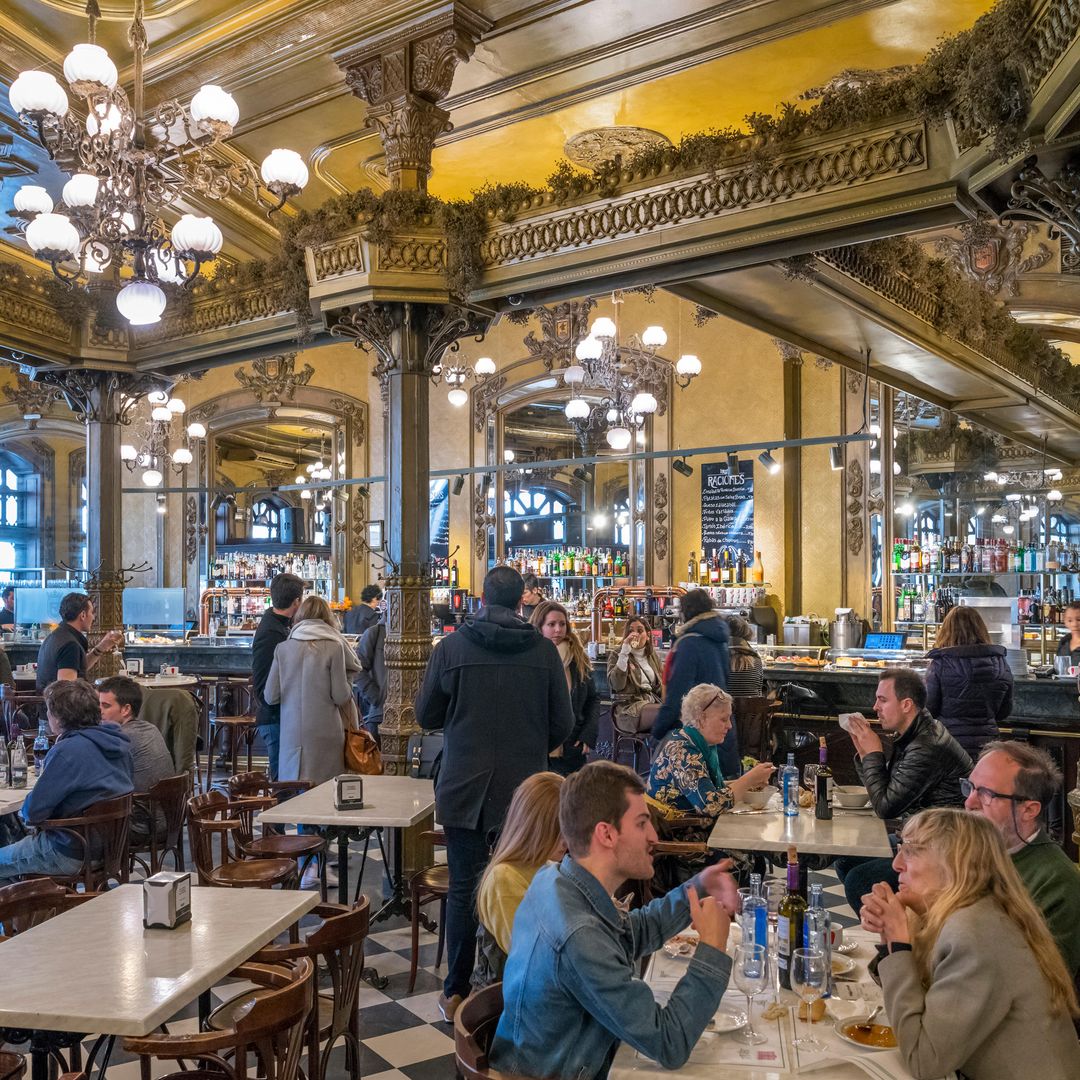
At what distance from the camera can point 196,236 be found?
5.52 meters

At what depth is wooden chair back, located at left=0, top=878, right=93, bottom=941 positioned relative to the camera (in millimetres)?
3293

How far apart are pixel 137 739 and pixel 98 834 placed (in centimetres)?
90

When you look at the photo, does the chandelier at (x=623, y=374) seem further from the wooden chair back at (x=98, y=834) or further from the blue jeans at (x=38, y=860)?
the blue jeans at (x=38, y=860)

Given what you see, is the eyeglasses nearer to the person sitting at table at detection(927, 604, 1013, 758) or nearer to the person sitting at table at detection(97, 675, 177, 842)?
the person sitting at table at detection(927, 604, 1013, 758)

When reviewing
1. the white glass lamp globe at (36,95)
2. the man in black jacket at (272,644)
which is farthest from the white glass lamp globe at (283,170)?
the man in black jacket at (272,644)

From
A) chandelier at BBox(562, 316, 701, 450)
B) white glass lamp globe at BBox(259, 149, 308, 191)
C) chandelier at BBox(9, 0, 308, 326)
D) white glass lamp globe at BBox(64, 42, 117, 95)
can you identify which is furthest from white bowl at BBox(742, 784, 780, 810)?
chandelier at BBox(562, 316, 701, 450)

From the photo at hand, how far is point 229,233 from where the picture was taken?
34.9 feet

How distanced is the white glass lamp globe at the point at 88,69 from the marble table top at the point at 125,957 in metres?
3.90

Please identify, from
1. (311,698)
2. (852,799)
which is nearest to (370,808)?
(311,698)

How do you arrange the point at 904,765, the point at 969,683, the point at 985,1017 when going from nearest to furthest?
1. the point at 985,1017
2. the point at 904,765
3. the point at 969,683

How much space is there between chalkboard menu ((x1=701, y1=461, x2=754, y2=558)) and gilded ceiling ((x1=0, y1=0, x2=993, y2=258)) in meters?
5.77

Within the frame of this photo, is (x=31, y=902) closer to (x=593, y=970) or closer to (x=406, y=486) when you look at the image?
(x=593, y=970)

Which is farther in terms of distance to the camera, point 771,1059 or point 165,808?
point 165,808

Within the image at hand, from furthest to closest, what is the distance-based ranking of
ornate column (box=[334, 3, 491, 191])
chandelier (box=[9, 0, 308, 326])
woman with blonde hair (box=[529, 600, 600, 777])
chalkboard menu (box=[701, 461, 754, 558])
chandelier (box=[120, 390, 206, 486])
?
chandelier (box=[120, 390, 206, 486]) < chalkboard menu (box=[701, 461, 754, 558]) < ornate column (box=[334, 3, 491, 191]) < woman with blonde hair (box=[529, 600, 600, 777]) < chandelier (box=[9, 0, 308, 326])
